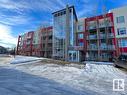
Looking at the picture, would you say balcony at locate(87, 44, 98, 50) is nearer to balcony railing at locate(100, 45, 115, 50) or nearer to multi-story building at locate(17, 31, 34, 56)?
balcony railing at locate(100, 45, 115, 50)

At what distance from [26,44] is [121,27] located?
1603 inches

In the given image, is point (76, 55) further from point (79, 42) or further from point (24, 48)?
point (24, 48)

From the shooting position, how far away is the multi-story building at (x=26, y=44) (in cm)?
5666

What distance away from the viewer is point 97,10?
3744cm

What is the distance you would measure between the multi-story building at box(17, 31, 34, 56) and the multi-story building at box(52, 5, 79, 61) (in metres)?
20.9

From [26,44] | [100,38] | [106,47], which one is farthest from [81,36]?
[26,44]

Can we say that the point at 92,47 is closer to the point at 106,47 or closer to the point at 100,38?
the point at 100,38

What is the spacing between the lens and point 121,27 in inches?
1257

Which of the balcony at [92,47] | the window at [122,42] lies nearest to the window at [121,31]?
the window at [122,42]

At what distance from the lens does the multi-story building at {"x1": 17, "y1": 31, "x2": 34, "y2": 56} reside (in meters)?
56.7

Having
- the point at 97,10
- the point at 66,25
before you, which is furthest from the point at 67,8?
the point at 97,10

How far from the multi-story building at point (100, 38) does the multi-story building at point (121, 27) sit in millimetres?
982

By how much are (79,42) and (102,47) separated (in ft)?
23.3

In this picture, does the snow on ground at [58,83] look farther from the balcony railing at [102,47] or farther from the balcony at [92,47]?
the balcony at [92,47]
